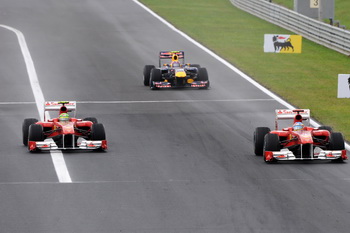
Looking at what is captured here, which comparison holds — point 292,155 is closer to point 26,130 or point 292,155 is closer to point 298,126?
point 298,126

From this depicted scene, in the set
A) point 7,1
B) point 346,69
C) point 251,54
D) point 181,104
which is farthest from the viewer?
point 7,1

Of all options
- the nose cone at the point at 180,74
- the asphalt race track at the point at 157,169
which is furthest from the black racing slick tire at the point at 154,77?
the nose cone at the point at 180,74

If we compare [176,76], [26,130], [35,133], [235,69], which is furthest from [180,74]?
[35,133]

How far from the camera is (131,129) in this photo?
27859 mm

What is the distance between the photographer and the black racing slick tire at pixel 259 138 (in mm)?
23391

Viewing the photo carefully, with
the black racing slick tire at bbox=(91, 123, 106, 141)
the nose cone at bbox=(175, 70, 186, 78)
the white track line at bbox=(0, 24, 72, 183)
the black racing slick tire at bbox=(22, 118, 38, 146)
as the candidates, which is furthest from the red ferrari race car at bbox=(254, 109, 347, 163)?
the nose cone at bbox=(175, 70, 186, 78)

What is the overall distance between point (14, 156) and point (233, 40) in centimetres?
2916

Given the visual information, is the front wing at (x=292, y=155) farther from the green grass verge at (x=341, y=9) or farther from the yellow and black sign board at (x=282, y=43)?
the green grass verge at (x=341, y=9)

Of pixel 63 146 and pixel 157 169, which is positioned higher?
pixel 63 146

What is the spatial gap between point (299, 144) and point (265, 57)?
23.9 meters

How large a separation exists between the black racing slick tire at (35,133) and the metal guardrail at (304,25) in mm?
25982

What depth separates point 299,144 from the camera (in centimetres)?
2286

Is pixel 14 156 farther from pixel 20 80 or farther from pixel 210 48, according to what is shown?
pixel 210 48

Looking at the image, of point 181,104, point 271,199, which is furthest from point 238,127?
point 271,199
